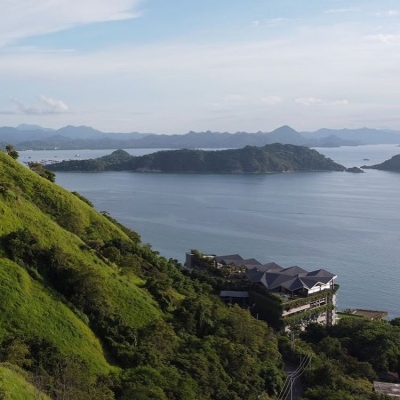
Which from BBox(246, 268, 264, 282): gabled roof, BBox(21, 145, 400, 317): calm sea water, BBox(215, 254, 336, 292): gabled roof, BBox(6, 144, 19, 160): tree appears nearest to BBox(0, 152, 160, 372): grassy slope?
BBox(6, 144, 19, 160): tree

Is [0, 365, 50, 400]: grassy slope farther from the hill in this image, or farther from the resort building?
the resort building

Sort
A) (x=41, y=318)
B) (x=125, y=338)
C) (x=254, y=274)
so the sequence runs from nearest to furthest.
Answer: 1. (x=41, y=318)
2. (x=125, y=338)
3. (x=254, y=274)

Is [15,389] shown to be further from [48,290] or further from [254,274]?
[254,274]

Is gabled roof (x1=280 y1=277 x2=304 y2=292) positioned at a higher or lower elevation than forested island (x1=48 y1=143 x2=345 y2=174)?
lower

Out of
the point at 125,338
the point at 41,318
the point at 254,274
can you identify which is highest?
the point at 41,318

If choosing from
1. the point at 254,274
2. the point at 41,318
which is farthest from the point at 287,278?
the point at 41,318

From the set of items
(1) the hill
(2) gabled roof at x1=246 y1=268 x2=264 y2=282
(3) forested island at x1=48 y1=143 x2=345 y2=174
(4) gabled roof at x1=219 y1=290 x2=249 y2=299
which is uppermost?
(3) forested island at x1=48 y1=143 x2=345 y2=174

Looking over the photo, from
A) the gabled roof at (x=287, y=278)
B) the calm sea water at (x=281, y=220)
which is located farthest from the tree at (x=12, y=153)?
the calm sea water at (x=281, y=220)
